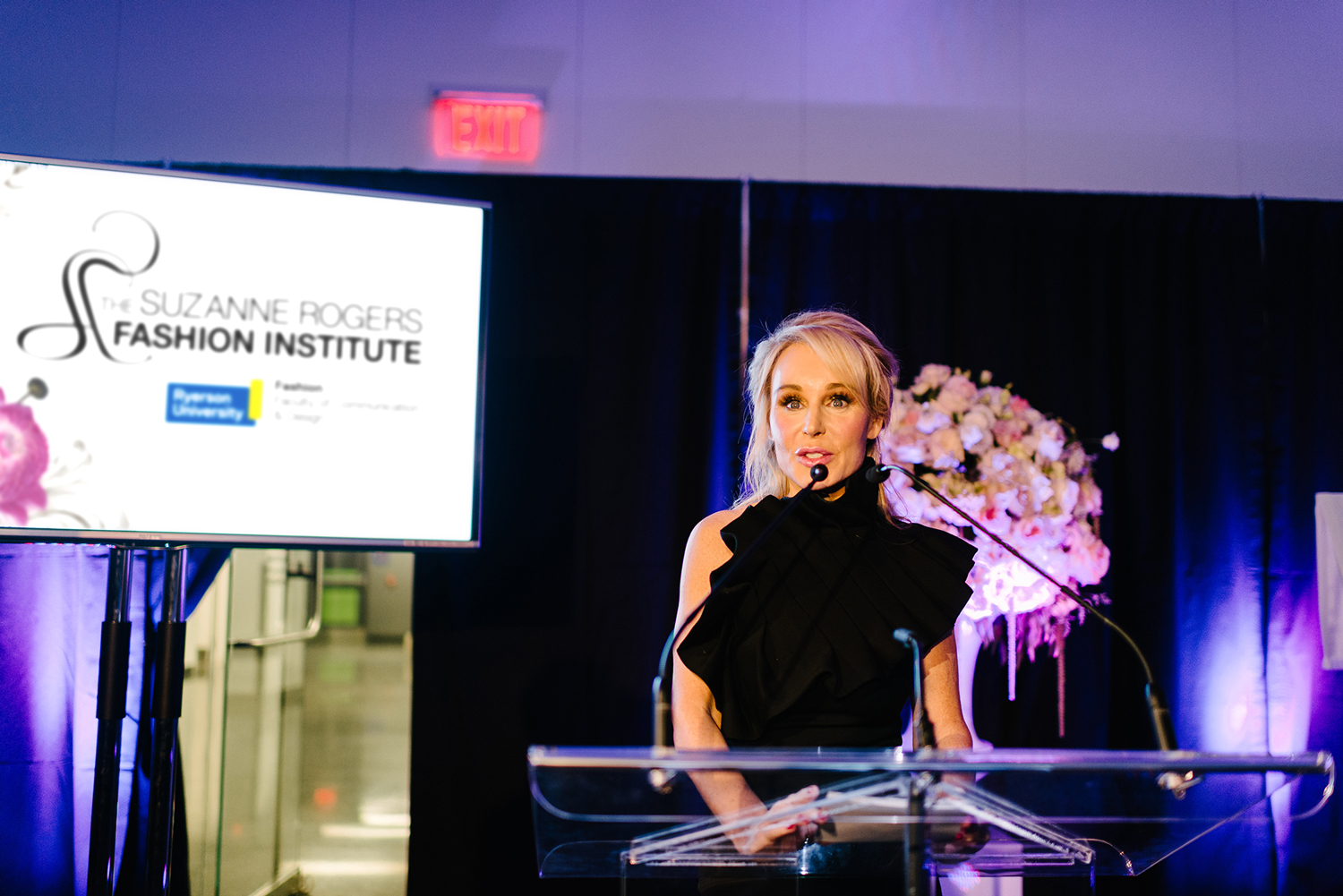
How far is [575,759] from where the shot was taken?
91 cm

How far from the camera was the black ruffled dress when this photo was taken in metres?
1.70

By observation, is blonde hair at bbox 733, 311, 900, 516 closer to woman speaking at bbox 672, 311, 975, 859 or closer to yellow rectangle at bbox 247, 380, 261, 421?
woman speaking at bbox 672, 311, 975, 859

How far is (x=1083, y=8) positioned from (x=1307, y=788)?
10.5 feet

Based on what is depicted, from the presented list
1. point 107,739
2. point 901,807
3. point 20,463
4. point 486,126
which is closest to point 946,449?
point 901,807

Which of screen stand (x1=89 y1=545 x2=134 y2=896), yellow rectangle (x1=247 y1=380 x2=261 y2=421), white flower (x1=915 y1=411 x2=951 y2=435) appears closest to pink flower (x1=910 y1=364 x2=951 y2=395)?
white flower (x1=915 y1=411 x2=951 y2=435)

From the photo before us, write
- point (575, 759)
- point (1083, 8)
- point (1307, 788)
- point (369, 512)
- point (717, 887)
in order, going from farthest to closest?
point (1083, 8)
point (369, 512)
point (717, 887)
point (1307, 788)
point (575, 759)

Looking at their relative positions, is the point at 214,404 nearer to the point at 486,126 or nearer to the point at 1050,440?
the point at 486,126

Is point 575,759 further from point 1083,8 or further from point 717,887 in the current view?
point 1083,8

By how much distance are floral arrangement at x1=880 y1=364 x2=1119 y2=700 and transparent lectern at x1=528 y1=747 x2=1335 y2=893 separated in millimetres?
1419

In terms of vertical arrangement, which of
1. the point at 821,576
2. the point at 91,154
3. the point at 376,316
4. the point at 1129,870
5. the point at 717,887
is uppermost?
the point at 91,154

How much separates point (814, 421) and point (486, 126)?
202 centimetres

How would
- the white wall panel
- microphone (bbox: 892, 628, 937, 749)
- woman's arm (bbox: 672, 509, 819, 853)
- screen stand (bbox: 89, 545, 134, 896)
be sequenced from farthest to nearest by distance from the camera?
1. the white wall panel
2. screen stand (bbox: 89, 545, 134, 896)
3. woman's arm (bbox: 672, 509, 819, 853)
4. microphone (bbox: 892, 628, 937, 749)

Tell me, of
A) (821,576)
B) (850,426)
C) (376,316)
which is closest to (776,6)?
(376,316)

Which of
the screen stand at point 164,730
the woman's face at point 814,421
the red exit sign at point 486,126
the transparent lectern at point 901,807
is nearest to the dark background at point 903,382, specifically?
the red exit sign at point 486,126
